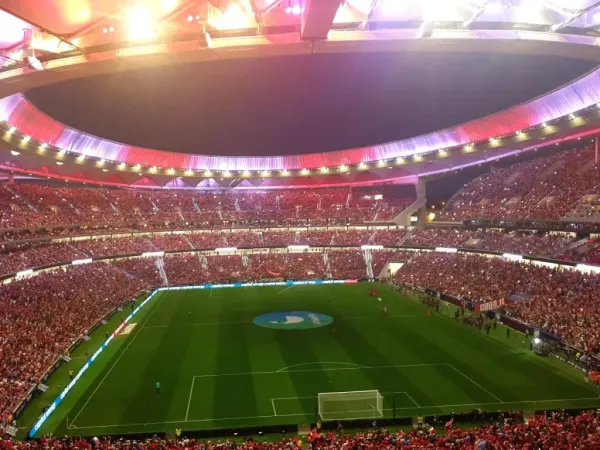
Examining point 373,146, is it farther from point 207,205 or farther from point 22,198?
point 22,198

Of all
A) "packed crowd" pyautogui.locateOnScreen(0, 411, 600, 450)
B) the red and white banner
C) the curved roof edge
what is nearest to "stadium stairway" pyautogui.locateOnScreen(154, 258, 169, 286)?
the curved roof edge

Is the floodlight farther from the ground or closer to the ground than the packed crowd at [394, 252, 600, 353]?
farther from the ground

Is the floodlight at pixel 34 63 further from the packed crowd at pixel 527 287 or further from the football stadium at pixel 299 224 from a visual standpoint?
the packed crowd at pixel 527 287

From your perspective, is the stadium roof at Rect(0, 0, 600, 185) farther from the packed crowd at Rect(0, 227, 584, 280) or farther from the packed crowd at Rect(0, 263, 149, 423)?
the packed crowd at Rect(0, 227, 584, 280)

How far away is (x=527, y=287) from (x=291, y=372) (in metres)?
23.0

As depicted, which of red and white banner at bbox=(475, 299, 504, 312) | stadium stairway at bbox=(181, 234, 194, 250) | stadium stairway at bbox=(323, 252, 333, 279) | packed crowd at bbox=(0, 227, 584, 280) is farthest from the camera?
stadium stairway at bbox=(181, 234, 194, 250)

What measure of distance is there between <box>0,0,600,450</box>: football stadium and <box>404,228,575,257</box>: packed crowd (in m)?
0.38

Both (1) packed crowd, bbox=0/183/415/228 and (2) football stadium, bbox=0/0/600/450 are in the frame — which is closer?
(2) football stadium, bbox=0/0/600/450

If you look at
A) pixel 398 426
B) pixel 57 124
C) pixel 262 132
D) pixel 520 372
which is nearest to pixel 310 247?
pixel 262 132

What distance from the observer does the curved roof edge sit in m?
11.7

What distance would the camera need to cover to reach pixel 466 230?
203 ft

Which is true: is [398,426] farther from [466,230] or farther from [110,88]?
[466,230]

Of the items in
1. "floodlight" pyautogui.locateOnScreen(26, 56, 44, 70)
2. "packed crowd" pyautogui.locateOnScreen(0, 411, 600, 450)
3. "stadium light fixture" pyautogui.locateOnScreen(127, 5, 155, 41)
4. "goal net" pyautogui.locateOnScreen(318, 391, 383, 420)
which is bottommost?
"goal net" pyautogui.locateOnScreen(318, 391, 383, 420)

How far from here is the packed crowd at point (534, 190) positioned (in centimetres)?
4743
